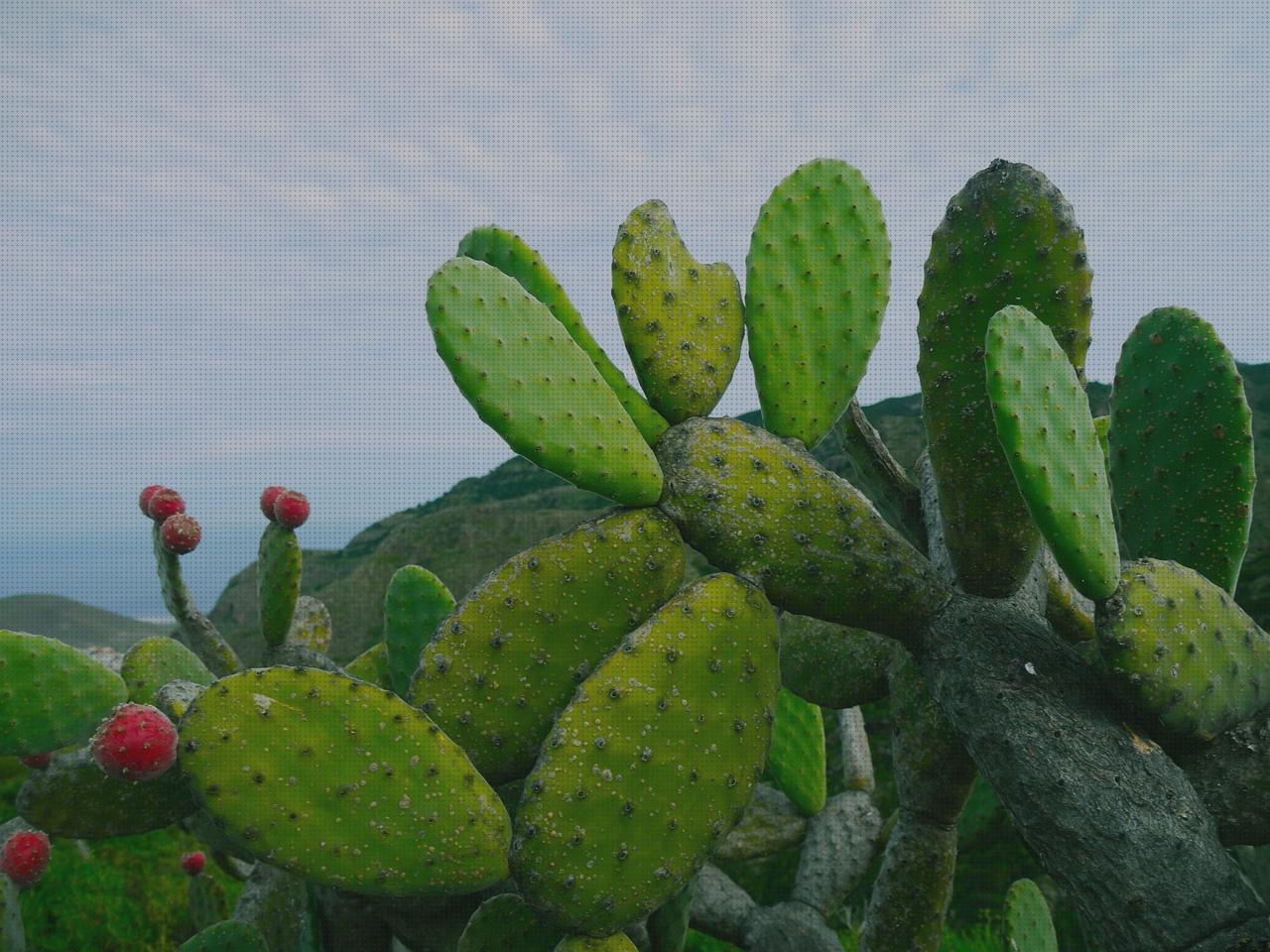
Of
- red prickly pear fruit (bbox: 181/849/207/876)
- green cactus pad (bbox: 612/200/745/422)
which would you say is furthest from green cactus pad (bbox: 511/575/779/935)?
red prickly pear fruit (bbox: 181/849/207/876)

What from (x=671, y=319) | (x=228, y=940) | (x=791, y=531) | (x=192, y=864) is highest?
(x=671, y=319)

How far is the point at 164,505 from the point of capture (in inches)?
73.4

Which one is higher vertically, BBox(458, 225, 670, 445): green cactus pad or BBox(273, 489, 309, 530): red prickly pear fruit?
BBox(458, 225, 670, 445): green cactus pad

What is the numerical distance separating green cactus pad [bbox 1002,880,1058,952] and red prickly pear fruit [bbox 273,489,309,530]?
1608 millimetres

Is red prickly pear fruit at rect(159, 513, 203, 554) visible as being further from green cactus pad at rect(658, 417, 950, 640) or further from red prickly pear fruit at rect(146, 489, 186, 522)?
green cactus pad at rect(658, 417, 950, 640)

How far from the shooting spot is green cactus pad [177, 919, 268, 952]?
154cm

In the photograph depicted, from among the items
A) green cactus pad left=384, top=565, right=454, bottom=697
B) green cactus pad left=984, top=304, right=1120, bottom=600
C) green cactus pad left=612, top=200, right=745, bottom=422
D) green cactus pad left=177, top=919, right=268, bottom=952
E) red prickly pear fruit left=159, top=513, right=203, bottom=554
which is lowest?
green cactus pad left=177, top=919, right=268, bottom=952

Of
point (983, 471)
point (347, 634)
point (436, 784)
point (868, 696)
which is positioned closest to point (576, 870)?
point (436, 784)

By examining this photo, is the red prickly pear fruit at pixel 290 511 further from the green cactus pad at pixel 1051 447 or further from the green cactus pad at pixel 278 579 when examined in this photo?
the green cactus pad at pixel 1051 447

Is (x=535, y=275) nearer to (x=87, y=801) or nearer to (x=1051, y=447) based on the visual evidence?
(x=1051, y=447)

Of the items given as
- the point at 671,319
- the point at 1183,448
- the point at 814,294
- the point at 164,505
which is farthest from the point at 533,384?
the point at 164,505

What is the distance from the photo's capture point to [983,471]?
4.03 ft

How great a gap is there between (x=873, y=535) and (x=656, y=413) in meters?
0.35

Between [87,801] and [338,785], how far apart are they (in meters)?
0.62
